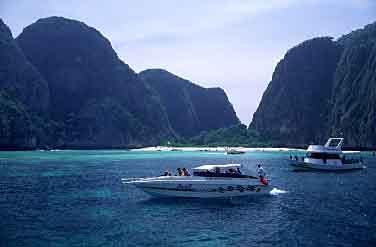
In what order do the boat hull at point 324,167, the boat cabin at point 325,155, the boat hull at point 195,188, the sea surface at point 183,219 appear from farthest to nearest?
the boat cabin at point 325,155, the boat hull at point 324,167, the boat hull at point 195,188, the sea surface at point 183,219

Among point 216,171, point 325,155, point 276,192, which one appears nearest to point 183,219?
point 216,171

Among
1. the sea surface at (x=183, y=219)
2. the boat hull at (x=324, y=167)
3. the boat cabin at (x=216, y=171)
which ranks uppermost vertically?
the boat cabin at (x=216, y=171)

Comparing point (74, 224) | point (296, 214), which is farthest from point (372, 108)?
point (74, 224)

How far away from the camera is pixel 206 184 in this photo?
139 ft

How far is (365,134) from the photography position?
184875 mm

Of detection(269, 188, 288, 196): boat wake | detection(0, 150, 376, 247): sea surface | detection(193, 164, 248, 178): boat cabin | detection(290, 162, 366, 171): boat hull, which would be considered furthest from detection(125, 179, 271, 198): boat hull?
detection(290, 162, 366, 171): boat hull

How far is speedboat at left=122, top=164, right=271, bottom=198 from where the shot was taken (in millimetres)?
41875

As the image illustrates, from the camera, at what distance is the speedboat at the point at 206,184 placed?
41875mm

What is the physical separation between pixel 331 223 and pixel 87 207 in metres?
21.6

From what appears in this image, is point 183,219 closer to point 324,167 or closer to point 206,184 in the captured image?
point 206,184

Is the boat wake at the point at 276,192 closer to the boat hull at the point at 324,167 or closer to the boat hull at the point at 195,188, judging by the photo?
the boat hull at the point at 195,188

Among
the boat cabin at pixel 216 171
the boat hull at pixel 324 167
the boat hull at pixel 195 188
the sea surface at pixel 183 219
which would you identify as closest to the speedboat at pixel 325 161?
the boat hull at pixel 324 167

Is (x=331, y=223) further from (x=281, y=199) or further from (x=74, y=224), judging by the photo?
(x=74, y=224)

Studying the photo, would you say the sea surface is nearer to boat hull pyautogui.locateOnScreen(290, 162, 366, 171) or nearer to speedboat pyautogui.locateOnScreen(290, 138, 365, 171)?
boat hull pyautogui.locateOnScreen(290, 162, 366, 171)
